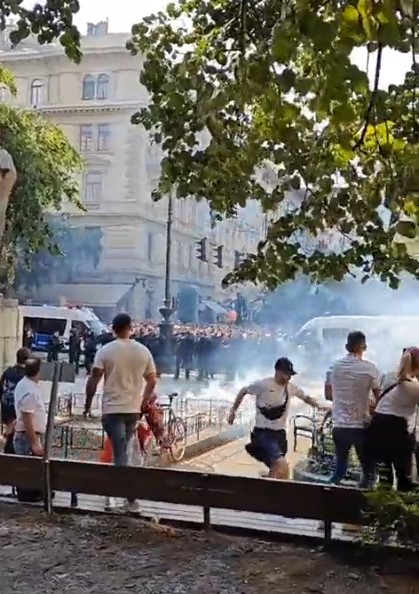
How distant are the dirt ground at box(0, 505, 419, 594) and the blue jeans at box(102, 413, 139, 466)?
2.07ft

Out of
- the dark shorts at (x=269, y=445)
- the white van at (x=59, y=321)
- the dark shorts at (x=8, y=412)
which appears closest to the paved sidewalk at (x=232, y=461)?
the dark shorts at (x=269, y=445)

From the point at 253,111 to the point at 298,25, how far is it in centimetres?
251

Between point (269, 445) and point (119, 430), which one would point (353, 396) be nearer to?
point (269, 445)

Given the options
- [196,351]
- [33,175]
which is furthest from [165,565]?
[196,351]

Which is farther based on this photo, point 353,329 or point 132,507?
point 353,329

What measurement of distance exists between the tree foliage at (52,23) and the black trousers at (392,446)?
11.9ft

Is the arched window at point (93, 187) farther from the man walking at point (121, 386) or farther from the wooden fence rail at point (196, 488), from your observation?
the wooden fence rail at point (196, 488)

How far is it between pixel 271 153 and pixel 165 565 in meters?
2.63

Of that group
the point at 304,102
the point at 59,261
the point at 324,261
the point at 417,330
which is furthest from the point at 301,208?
the point at 59,261

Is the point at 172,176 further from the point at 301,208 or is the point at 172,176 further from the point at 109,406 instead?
the point at 109,406

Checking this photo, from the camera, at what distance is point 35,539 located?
19.2 ft

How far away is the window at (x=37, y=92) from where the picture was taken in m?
32.4

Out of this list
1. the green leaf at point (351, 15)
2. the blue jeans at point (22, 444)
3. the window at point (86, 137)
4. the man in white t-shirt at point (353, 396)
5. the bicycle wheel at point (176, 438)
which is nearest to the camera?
the green leaf at point (351, 15)

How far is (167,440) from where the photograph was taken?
10258 mm
